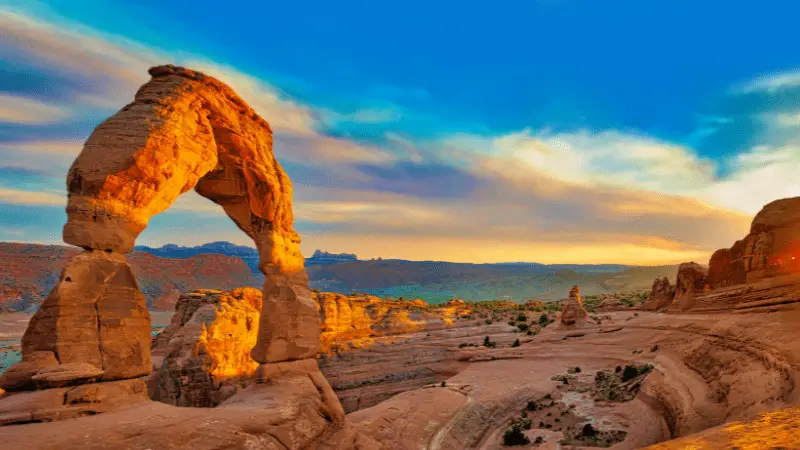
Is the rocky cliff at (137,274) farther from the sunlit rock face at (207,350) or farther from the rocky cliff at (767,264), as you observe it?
the rocky cliff at (767,264)

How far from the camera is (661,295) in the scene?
40.1 metres

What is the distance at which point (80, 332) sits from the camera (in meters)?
9.95

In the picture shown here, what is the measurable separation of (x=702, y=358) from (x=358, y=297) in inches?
1715

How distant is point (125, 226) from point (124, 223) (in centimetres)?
9

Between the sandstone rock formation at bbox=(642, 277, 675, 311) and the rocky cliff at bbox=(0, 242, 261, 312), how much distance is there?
95.3 meters

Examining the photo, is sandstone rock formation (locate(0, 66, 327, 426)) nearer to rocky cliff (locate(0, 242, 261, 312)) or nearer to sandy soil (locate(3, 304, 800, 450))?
sandy soil (locate(3, 304, 800, 450))

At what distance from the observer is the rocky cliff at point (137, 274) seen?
104812 mm

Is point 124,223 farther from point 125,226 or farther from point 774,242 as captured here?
point 774,242

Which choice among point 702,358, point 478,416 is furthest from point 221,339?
point 702,358

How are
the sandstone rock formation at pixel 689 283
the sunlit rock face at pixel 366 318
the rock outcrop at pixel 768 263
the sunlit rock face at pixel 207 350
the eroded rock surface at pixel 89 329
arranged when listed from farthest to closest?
the sunlit rock face at pixel 366 318, the sandstone rock formation at pixel 689 283, the sunlit rock face at pixel 207 350, the rock outcrop at pixel 768 263, the eroded rock surface at pixel 89 329

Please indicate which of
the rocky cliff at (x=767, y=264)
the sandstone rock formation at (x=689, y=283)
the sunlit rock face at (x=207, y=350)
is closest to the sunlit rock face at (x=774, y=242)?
the rocky cliff at (x=767, y=264)

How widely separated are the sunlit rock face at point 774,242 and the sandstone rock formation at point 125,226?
17.9m

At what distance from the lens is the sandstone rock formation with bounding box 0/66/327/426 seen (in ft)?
31.9

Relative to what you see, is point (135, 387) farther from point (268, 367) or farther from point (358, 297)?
point (358, 297)
